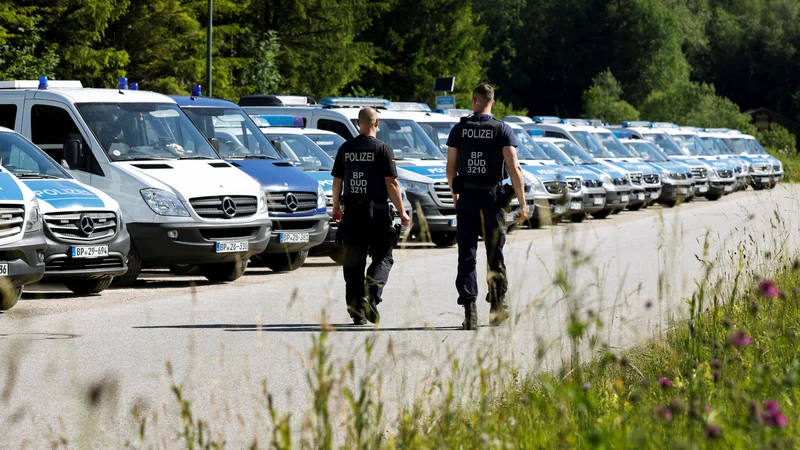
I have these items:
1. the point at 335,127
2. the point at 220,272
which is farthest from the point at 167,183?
the point at 335,127

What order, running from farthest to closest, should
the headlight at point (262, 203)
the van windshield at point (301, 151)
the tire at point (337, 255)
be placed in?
the van windshield at point (301, 151), the tire at point (337, 255), the headlight at point (262, 203)

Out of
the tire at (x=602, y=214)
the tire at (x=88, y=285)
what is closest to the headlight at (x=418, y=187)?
the tire at (x=88, y=285)

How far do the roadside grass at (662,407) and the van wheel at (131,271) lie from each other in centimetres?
641

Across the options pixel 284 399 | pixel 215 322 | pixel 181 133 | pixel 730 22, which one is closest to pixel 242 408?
pixel 284 399

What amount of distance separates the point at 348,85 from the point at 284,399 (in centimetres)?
5459

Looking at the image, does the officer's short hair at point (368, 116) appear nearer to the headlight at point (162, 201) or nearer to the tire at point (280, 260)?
the headlight at point (162, 201)

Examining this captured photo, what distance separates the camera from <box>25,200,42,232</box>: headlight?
36.5ft

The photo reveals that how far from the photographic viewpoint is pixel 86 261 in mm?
12141

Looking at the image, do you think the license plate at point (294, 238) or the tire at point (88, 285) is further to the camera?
the license plate at point (294, 238)

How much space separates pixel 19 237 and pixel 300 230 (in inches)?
177

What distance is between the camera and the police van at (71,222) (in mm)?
11969

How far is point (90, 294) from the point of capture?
12812mm

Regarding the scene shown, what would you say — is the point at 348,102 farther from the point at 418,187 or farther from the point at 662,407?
the point at 662,407

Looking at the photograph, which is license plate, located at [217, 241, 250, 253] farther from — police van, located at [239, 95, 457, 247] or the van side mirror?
police van, located at [239, 95, 457, 247]
